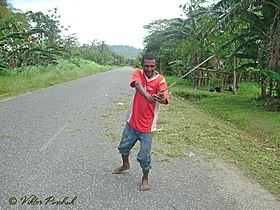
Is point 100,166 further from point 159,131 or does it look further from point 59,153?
point 159,131

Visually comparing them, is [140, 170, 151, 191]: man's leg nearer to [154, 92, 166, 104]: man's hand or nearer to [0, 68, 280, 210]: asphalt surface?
[0, 68, 280, 210]: asphalt surface

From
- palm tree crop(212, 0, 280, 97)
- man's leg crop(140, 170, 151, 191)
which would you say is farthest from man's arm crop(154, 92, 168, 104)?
palm tree crop(212, 0, 280, 97)

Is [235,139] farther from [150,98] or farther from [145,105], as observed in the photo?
[150,98]

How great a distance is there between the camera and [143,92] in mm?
3553

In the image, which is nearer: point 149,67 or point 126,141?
point 149,67

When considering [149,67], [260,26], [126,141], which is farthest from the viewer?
[260,26]

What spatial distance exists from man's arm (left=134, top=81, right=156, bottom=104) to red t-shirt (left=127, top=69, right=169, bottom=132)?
0.07 metres

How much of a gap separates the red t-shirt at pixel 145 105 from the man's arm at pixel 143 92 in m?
0.07

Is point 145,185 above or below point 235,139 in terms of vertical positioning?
above

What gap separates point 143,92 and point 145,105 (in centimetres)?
25

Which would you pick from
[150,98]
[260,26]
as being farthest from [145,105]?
[260,26]

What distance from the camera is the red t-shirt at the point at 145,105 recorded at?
12.1 ft

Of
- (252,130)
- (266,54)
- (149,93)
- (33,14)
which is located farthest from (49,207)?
(33,14)

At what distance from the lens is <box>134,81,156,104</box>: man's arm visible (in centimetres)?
353
